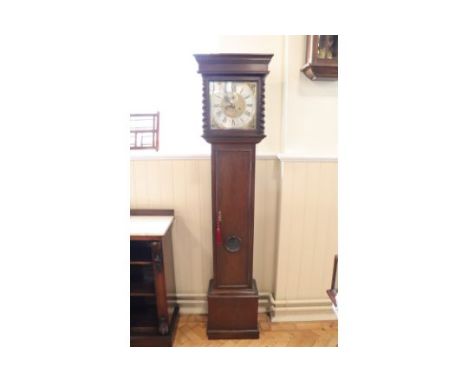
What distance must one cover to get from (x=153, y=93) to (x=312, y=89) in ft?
3.03

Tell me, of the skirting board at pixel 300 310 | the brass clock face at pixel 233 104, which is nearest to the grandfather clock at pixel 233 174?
the brass clock face at pixel 233 104

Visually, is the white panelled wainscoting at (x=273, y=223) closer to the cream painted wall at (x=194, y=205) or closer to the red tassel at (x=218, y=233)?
the cream painted wall at (x=194, y=205)

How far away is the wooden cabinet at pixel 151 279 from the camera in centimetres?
160

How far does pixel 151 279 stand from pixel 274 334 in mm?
799

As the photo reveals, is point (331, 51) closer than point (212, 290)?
Yes

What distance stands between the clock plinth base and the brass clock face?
0.93 meters

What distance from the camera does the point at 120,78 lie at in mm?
456

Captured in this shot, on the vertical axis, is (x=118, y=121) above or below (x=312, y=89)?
below

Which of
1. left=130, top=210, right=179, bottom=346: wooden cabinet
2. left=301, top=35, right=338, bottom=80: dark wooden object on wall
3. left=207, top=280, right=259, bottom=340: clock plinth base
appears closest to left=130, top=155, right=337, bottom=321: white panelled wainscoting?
left=130, top=210, right=179, bottom=346: wooden cabinet

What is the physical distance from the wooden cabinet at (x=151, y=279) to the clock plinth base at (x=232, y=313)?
9.8 inches

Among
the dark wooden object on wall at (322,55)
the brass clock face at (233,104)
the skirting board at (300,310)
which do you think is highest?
the dark wooden object on wall at (322,55)

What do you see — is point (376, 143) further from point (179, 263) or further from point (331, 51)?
point (179, 263)

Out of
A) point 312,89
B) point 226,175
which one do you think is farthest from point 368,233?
point 312,89

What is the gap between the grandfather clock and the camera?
150cm
